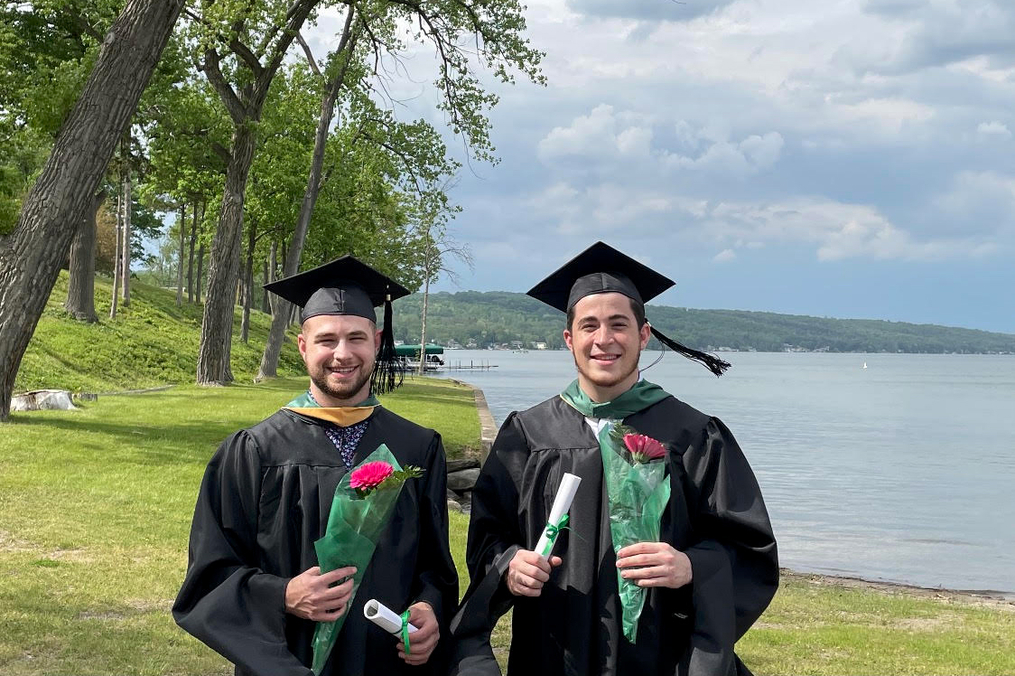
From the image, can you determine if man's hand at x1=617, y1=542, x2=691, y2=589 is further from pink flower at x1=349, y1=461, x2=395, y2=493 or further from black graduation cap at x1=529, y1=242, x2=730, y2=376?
black graduation cap at x1=529, y1=242, x2=730, y2=376

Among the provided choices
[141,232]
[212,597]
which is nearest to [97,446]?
→ [212,597]

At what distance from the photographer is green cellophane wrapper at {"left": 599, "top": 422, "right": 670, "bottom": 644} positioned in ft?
11.8

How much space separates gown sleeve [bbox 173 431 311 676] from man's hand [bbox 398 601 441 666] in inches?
13.8

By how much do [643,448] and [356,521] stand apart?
3.26 feet

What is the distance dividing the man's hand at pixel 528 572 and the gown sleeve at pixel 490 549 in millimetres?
81

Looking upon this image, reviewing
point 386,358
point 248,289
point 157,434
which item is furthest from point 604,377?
point 248,289

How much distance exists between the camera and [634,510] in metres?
3.61

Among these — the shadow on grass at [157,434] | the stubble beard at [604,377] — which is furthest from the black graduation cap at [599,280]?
the shadow on grass at [157,434]

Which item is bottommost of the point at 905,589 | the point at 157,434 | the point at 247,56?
the point at 905,589

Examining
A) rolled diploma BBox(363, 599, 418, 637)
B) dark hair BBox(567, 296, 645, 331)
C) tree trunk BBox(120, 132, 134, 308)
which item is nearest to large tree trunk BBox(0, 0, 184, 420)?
dark hair BBox(567, 296, 645, 331)

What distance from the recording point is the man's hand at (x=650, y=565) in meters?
3.52

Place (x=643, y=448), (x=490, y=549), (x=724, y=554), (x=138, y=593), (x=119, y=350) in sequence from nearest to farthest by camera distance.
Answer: (x=643, y=448) → (x=724, y=554) → (x=490, y=549) → (x=138, y=593) → (x=119, y=350)

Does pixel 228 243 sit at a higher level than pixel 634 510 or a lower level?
higher

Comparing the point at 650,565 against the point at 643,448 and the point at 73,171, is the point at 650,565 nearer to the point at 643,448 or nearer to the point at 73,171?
the point at 643,448
